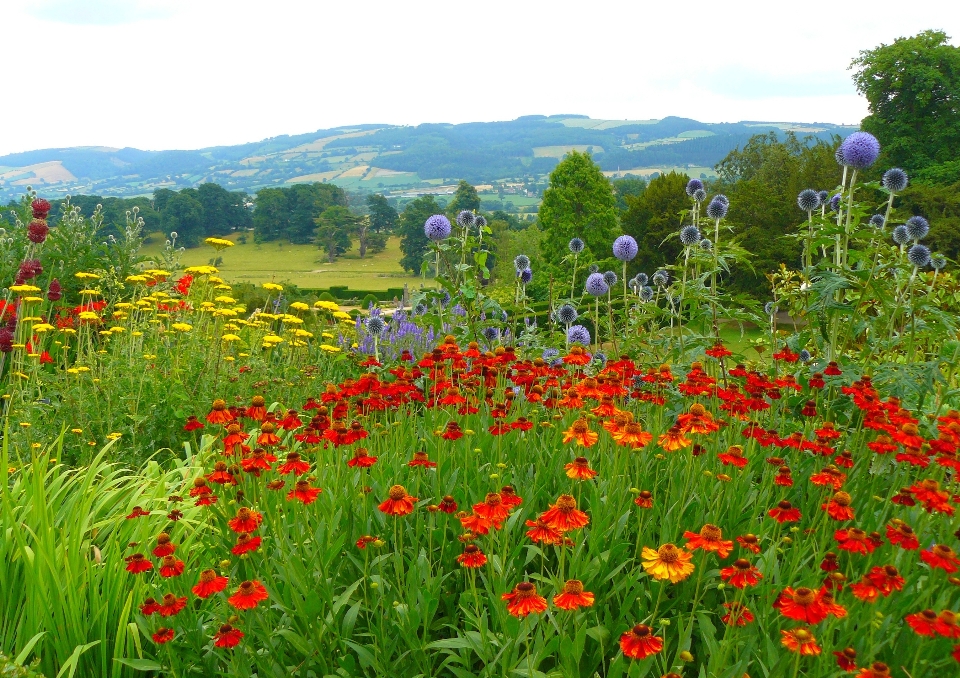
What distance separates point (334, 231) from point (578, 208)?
4604 centimetres

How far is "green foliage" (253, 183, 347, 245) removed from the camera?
81750mm

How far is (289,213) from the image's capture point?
82.8 m

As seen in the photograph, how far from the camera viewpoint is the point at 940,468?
2.97 meters

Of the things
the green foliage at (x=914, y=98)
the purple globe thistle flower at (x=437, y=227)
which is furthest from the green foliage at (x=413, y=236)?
the purple globe thistle flower at (x=437, y=227)

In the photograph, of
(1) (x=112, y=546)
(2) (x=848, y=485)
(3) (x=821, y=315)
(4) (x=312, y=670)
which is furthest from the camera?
(3) (x=821, y=315)

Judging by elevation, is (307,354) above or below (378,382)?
below

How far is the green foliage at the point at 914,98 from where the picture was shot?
26141 mm

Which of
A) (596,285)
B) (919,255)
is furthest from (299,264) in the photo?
(919,255)

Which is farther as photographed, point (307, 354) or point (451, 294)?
point (307, 354)

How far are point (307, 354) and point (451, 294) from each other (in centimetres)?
258

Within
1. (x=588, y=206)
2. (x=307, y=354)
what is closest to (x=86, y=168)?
(x=588, y=206)

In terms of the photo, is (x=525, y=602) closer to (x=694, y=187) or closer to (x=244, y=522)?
(x=244, y=522)

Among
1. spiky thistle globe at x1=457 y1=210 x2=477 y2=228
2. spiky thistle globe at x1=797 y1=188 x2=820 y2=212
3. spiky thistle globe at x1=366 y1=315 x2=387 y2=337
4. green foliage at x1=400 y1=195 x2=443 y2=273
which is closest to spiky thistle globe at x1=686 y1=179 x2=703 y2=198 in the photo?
spiky thistle globe at x1=797 y1=188 x2=820 y2=212

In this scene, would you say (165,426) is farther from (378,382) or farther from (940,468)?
(940,468)
